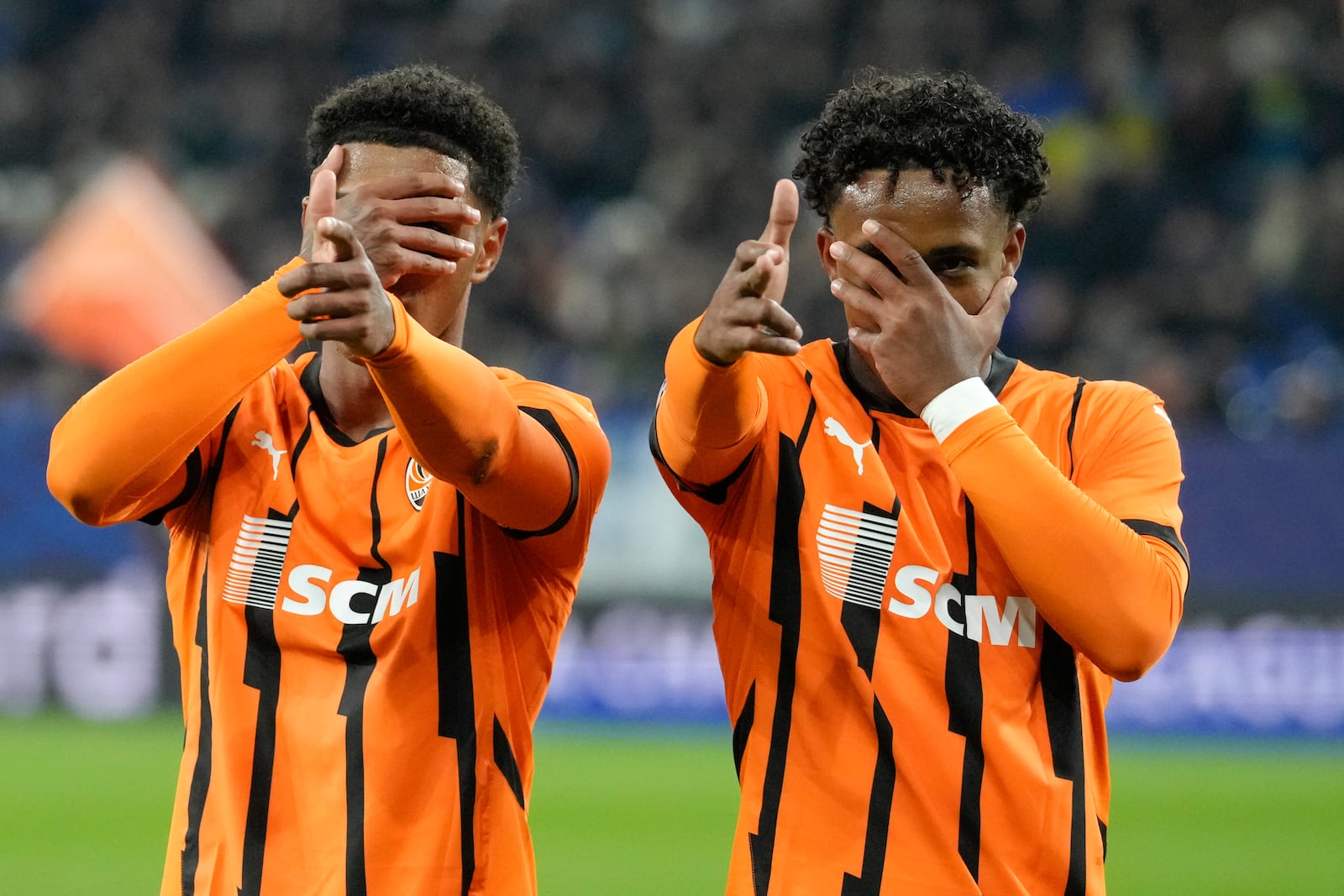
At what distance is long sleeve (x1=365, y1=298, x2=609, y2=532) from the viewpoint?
7.46 ft

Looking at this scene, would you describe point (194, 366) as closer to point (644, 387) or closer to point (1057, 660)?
point (1057, 660)

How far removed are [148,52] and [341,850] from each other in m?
13.6

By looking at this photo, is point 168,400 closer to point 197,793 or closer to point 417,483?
point 417,483

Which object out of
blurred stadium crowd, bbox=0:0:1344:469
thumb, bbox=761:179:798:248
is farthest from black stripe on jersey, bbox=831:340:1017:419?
blurred stadium crowd, bbox=0:0:1344:469

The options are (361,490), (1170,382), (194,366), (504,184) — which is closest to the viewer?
(194,366)

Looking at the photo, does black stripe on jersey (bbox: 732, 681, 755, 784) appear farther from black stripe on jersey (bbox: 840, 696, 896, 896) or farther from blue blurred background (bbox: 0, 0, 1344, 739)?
blue blurred background (bbox: 0, 0, 1344, 739)

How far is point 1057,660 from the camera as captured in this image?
242cm

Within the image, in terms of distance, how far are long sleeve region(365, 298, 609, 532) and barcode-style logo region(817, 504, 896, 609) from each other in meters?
0.41

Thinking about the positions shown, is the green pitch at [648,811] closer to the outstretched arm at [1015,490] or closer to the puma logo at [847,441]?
the puma logo at [847,441]

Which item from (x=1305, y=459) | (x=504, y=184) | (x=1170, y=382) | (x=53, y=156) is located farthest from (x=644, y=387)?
(x=504, y=184)

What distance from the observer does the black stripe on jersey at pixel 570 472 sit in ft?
8.10

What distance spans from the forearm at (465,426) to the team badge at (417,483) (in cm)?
16

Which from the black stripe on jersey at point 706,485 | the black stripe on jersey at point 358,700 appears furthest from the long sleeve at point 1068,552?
the black stripe on jersey at point 358,700

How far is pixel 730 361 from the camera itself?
7.30 ft
